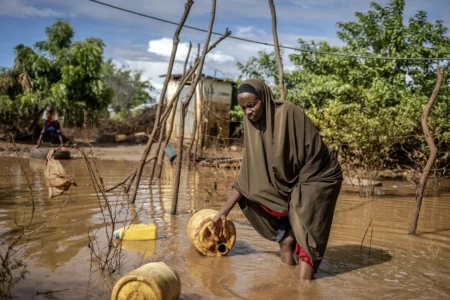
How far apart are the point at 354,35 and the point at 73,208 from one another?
10.8 metres

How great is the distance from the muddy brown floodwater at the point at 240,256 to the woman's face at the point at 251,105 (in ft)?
4.48

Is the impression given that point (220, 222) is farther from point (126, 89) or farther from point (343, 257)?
point (126, 89)

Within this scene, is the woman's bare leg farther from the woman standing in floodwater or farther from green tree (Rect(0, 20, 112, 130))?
green tree (Rect(0, 20, 112, 130))

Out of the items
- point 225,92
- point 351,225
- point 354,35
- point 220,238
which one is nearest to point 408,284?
point 220,238

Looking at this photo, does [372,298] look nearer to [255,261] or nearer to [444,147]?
[255,261]

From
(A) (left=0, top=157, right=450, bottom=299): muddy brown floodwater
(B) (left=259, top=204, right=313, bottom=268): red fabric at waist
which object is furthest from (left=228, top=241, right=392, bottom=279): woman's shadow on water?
(B) (left=259, top=204, right=313, bottom=268): red fabric at waist

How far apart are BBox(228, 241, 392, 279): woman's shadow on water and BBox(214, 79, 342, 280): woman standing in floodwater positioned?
474 mm

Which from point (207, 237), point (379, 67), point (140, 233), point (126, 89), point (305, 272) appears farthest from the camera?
point (126, 89)

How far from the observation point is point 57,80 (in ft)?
60.6

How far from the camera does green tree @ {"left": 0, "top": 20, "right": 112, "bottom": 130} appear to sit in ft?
56.6

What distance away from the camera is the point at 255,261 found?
15.6 ft

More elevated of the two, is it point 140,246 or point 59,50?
point 59,50

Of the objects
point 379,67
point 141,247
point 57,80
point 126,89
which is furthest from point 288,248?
point 126,89

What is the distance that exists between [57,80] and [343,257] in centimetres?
1574
